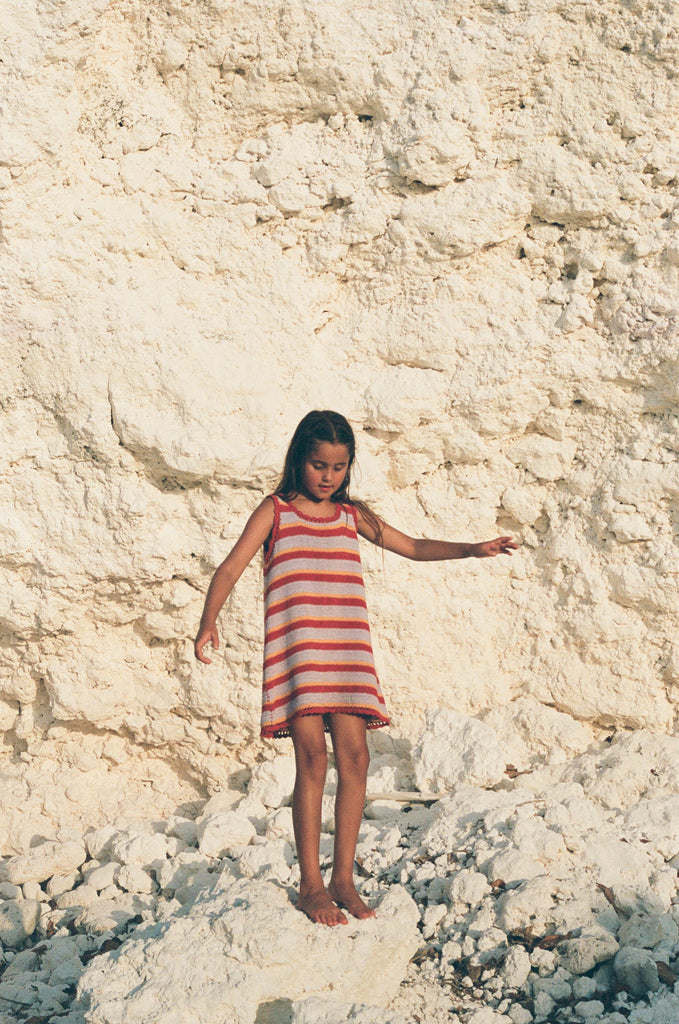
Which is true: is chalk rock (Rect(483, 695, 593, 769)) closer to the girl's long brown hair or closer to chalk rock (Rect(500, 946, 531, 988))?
chalk rock (Rect(500, 946, 531, 988))

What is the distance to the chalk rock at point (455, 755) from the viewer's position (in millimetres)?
4301

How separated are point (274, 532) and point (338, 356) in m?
1.86

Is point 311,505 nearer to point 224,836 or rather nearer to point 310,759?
point 310,759

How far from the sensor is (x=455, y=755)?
4406 mm

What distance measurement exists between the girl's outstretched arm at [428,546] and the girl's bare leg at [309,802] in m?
0.66

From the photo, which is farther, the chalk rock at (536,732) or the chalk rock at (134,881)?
the chalk rock at (536,732)

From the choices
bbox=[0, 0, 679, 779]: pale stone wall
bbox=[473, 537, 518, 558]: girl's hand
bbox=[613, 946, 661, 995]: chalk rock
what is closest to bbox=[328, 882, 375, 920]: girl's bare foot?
bbox=[613, 946, 661, 995]: chalk rock

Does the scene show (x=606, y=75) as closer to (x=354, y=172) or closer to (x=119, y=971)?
(x=354, y=172)

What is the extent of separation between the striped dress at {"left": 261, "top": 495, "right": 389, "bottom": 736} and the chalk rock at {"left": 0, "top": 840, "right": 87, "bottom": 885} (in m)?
1.71

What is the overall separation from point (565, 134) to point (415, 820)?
3.13m

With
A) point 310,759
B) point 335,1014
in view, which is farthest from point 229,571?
point 335,1014

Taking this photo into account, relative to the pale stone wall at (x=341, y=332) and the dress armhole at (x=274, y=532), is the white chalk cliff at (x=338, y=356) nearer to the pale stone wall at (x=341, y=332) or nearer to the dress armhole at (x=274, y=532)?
the pale stone wall at (x=341, y=332)

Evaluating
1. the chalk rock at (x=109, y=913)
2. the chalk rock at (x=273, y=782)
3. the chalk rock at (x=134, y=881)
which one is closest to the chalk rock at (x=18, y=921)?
the chalk rock at (x=109, y=913)

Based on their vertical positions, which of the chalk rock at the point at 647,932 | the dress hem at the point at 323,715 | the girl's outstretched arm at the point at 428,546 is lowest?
the chalk rock at the point at 647,932
